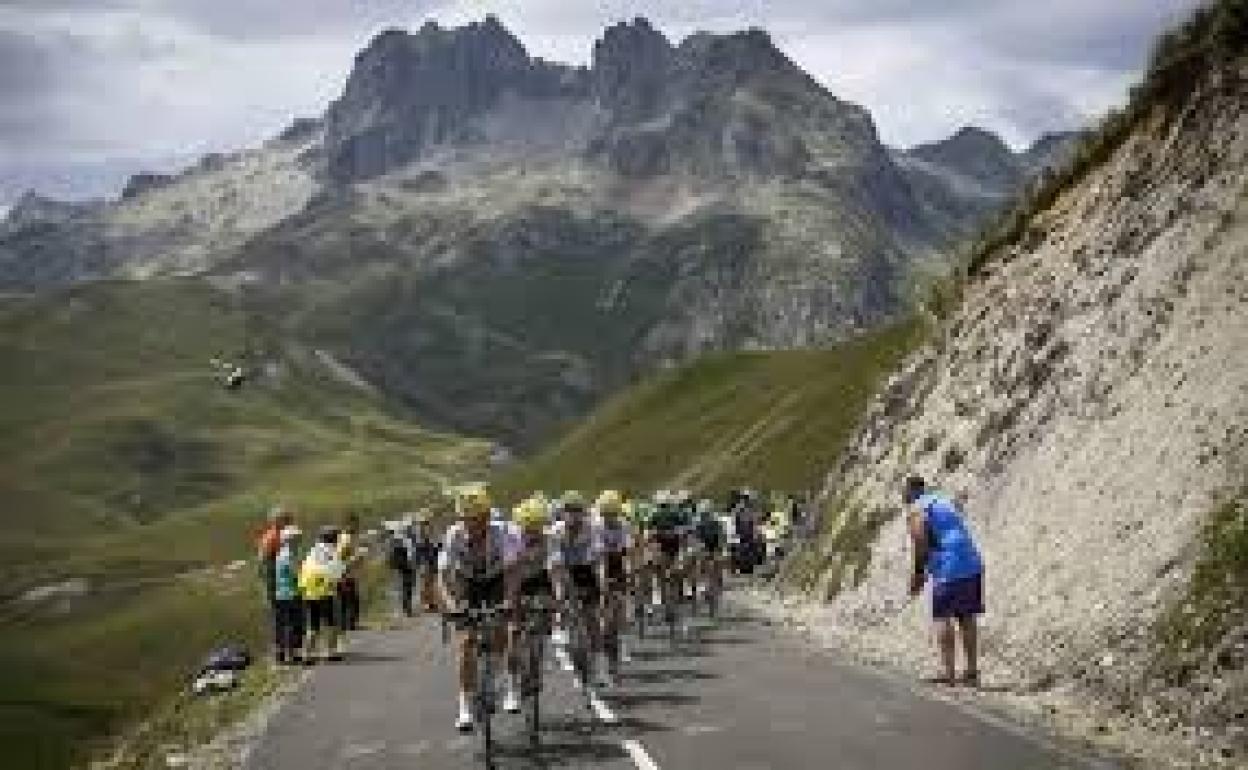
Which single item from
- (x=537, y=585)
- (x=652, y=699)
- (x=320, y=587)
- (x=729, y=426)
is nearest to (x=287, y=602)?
(x=320, y=587)

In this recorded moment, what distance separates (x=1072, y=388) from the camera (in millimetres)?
31156

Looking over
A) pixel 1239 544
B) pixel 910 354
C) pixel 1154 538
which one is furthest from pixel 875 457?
pixel 1239 544

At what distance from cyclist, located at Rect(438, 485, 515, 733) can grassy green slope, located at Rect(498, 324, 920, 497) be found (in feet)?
217

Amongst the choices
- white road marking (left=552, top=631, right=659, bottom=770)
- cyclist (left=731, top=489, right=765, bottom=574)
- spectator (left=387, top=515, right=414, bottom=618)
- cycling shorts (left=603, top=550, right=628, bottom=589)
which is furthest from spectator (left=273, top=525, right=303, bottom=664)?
cyclist (left=731, top=489, right=765, bottom=574)

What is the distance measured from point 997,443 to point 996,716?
47.3 ft

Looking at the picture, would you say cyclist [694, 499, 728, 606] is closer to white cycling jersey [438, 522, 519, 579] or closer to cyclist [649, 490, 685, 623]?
cyclist [649, 490, 685, 623]

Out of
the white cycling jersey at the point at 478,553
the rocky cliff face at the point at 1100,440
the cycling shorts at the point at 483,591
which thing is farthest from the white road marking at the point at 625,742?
the rocky cliff face at the point at 1100,440

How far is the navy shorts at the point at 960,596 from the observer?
887 inches

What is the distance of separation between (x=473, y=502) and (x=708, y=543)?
18.6m

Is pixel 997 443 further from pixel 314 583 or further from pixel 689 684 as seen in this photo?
pixel 314 583

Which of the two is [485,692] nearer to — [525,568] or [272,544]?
[525,568]

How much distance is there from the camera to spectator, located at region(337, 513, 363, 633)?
39125mm

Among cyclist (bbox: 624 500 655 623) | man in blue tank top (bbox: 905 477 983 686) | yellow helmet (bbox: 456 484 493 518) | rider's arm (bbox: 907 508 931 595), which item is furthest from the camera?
cyclist (bbox: 624 500 655 623)

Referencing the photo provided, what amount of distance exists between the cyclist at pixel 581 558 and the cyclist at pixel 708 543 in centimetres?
1228
